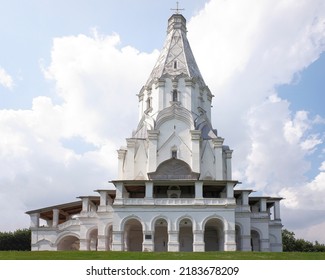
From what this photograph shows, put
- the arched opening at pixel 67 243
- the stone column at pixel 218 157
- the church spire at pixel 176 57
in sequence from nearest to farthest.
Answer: the arched opening at pixel 67 243
the stone column at pixel 218 157
the church spire at pixel 176 57

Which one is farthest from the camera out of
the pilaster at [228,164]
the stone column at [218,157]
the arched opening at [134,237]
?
the pilaster at [228,164]

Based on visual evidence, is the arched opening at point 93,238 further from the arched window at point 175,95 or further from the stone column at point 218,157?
the arched window at point 175,95

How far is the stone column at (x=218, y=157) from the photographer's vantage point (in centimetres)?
4497

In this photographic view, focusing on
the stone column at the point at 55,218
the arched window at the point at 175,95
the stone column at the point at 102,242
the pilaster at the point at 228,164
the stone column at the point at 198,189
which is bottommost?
the stone column at the point at 102,242

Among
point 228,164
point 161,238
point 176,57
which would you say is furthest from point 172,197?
point 176,57

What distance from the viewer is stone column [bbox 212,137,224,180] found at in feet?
148

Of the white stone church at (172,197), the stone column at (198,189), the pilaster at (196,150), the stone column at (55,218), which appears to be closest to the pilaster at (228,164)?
the white stone church at (172,197)

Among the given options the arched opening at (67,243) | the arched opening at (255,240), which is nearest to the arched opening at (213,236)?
the arched opening at (255,240)

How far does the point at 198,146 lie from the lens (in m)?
44.8

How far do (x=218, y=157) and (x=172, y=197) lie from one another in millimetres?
8641

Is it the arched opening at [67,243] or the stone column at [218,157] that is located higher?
the stone column at [218,157]

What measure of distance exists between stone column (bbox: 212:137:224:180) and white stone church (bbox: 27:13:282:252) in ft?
0.33

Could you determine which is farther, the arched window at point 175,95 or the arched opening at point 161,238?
the arched window at point 175,95

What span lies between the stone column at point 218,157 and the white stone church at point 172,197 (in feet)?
0.33
